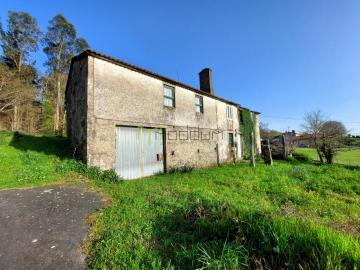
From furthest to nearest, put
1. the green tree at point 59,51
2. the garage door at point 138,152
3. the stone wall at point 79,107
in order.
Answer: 1. the green tree at point 59,51
2. the garage door at point 138,152
3. the stone wall at point 79,107

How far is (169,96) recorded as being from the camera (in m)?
12.9

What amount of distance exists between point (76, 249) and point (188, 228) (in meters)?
2.03

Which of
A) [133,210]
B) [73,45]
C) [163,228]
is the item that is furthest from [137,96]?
[73,45]

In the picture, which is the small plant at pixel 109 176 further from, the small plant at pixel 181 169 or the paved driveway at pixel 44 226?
the small plant at pixel 181 169

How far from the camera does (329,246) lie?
2.51m

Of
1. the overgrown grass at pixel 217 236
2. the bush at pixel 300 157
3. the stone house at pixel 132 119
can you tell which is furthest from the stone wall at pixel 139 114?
the bush at pixel 300 157

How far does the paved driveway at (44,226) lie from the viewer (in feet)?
10.3

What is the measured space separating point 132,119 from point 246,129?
1412cm

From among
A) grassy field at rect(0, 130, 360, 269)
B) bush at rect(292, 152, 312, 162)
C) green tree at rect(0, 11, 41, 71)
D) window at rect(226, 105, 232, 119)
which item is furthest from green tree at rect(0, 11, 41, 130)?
bush at rect(292, 152, 312, 162)

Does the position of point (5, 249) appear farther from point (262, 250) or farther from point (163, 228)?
point (262, 250)

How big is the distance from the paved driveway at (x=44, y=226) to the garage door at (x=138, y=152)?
3.10m

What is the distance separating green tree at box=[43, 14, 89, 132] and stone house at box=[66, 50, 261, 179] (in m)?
13.7

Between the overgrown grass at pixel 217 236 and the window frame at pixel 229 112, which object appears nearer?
the overgrown grass at pixel 217 236

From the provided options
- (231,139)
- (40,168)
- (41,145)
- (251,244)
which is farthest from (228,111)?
(251,244)
